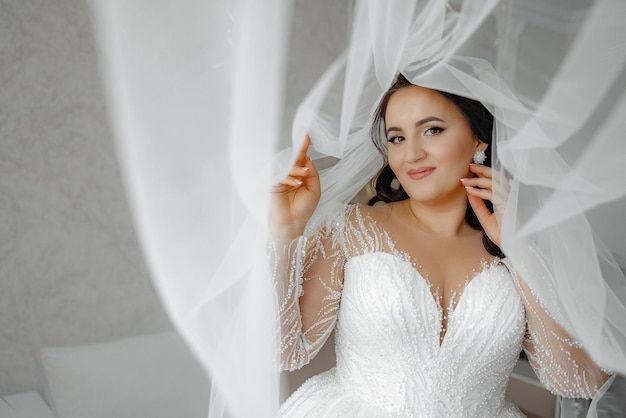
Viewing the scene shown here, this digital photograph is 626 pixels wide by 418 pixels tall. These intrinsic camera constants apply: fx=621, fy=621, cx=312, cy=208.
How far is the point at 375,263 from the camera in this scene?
149 centimetres

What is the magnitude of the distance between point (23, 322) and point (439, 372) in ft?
4.22

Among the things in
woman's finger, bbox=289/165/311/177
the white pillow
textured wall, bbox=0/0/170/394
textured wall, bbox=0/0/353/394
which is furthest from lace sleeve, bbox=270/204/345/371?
textured wall, bbox=0/0/170/394

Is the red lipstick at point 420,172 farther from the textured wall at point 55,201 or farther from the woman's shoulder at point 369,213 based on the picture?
the textured wall at point 55,201

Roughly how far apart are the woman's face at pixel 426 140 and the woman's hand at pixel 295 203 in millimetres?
264

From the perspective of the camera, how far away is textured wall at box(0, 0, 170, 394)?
6.04 feet

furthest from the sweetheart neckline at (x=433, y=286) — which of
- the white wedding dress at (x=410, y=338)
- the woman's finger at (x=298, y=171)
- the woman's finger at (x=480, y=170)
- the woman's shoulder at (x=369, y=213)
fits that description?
the woman's finger at (x=298, y=171)

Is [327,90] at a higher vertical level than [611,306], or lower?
higher

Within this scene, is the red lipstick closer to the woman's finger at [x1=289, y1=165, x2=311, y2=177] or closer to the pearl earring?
the pearl earring

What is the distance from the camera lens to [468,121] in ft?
4.99

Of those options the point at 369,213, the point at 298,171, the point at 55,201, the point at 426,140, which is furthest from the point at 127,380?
the point at 426,140

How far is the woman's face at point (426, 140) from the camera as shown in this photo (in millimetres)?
1479

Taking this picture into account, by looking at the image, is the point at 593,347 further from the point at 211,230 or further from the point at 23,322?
the point at 23,322

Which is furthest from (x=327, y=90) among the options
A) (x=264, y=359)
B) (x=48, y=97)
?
(x=48, y=97)

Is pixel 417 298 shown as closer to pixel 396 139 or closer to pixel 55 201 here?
pixel 396 139
